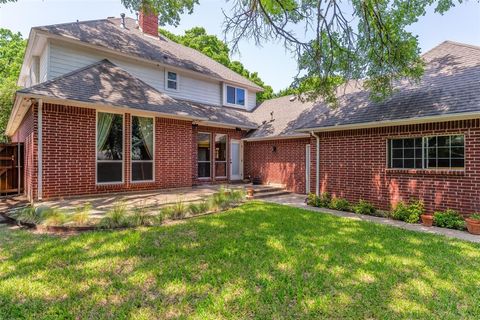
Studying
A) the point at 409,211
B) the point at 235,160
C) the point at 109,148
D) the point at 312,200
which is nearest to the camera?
the point at 409,211

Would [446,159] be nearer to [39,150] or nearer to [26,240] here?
[26,240]

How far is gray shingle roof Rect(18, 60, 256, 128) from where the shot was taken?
29.2 ft

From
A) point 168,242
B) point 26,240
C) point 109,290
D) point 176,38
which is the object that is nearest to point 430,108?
point 168,242

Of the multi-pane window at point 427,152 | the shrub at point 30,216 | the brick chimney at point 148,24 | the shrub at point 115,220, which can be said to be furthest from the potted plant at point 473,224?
the brick chimney at point 148,24

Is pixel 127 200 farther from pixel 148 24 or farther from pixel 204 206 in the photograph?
pixel 148 24

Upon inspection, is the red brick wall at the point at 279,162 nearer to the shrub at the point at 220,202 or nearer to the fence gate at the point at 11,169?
the shrub at the point at 220,202

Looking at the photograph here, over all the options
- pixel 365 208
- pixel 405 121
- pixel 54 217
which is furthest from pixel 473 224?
pixel 54 217

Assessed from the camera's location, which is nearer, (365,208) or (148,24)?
(365,208)

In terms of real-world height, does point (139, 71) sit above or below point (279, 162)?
above

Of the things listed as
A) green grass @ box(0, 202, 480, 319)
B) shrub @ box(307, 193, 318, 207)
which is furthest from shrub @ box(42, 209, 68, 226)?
shrub @ box(307, 193, 318, 207)

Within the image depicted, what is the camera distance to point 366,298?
140 inches

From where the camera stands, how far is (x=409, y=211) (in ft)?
26.4

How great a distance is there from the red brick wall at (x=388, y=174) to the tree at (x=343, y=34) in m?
1.65

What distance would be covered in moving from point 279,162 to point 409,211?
23.5 ft
